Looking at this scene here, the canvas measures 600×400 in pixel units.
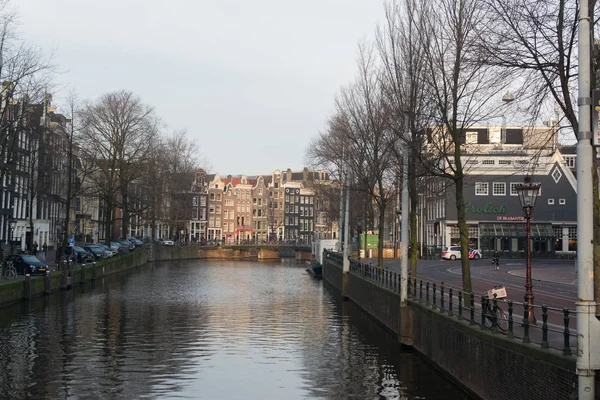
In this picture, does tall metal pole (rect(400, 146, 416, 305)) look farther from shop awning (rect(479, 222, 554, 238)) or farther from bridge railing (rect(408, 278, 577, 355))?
shop awning (rect(479, 222, 554, 238))

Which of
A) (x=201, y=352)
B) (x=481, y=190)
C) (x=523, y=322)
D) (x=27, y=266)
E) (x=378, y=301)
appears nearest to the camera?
(x=523, y=322)

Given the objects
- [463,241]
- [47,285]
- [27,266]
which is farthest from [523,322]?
[27,266]

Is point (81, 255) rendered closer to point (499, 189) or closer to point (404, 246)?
point (404, 246)

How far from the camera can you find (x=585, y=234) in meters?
11.9

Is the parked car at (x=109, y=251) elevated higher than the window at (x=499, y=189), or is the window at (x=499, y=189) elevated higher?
the window at (x=499, y=189)

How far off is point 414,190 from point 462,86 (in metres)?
10.3

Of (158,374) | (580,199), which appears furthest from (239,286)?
(580,199)

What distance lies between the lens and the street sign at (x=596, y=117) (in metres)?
12.1

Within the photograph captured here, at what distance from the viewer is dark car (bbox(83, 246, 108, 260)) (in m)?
69.5

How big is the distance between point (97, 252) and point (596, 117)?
209 feet

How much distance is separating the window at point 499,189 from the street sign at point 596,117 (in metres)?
82.6

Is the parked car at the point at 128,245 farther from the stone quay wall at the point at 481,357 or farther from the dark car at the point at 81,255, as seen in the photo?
the stone quay wall at the point at 481,357

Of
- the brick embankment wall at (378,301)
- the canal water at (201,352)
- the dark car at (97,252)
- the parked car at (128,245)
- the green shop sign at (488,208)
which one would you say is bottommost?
the canal water at (201,352)

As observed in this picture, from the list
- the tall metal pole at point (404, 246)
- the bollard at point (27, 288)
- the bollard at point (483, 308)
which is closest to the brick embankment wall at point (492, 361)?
the bollard at point (483, 308)
